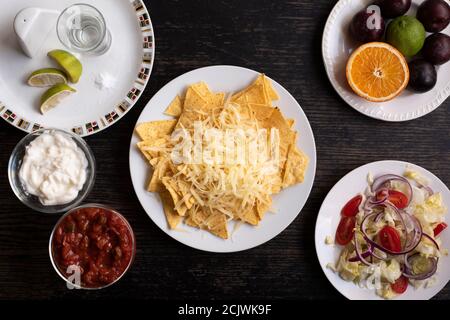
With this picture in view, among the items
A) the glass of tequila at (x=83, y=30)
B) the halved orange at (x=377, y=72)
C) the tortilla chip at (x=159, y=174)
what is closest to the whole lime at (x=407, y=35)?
the halved orange at (x=377, y=72)

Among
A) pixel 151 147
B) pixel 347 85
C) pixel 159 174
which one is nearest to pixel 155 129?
pixel 151 147

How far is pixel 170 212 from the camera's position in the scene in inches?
90.6

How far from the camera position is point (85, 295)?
2.41 metres

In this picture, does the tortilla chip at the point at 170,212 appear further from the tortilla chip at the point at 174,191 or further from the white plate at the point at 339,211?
the white plate at the point at 339,211

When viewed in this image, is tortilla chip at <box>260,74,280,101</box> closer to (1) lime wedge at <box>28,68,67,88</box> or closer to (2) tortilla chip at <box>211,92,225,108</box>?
Result: (2) tortilla chip at <box>211,92,225,108</box>

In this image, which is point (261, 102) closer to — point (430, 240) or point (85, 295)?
point (430, 240)

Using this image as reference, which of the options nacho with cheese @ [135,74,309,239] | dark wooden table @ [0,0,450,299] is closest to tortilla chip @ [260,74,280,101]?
nacho with cheese @ [135,74,309,239]

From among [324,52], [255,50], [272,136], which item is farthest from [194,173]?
[324,52]

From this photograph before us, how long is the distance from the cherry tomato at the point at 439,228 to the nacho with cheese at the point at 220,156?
73cm

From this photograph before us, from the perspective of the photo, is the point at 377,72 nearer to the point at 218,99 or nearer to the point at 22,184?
the point at 218,99

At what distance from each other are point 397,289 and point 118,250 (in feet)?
4.40

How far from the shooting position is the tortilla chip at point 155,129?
7.51ft

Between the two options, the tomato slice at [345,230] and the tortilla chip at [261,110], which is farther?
the tomato slice at [345,230]

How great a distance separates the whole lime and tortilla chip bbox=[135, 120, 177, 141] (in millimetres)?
1096
